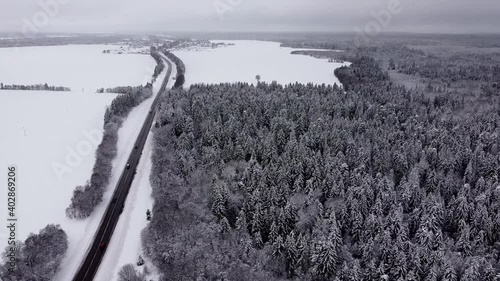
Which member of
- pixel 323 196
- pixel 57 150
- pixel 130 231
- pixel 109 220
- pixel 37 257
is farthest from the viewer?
pixel 57 150

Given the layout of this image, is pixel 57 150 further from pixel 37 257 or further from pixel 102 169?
pixel 37 257

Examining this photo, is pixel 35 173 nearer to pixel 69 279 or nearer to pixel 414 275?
pixel 69 279

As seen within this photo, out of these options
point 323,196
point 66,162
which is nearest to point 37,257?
point 66,162

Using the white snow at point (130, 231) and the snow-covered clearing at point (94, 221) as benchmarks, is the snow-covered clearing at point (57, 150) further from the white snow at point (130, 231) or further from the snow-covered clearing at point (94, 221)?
the white snow at point (130, 231)

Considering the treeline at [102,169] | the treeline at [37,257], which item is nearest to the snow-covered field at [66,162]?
the treeline at [102,169]

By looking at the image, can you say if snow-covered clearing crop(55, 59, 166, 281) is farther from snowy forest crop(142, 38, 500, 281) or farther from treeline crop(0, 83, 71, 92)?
treeline crop(0, 83, 71, 92)

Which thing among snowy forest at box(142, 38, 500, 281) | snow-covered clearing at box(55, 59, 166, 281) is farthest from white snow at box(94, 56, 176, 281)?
snowy forest at box(142, 38, 500, 281)

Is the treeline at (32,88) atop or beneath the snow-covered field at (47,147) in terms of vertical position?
atop
